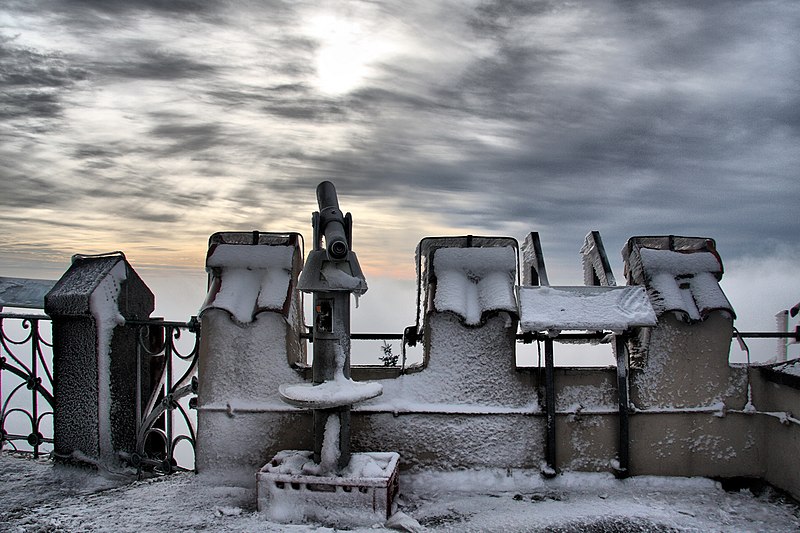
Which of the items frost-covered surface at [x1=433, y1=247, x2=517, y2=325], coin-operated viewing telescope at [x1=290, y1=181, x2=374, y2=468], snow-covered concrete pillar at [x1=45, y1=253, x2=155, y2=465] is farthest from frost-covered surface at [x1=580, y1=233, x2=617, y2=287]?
snow-covered concrete pillar at [x1=45, y1=253, x2=155, y2=465]

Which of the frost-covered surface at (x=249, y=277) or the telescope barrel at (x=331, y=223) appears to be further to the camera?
the frost-covered surface at (x=249, y=277)

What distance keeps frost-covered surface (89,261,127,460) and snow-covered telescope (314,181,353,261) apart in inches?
98.9

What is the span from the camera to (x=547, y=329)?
5004 millimetres

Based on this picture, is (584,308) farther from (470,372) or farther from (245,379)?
(245,379)

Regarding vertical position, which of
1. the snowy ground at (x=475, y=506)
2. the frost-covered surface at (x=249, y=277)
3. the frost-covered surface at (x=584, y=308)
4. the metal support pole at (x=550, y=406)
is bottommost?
the snowy ground at (x=475, y=506)

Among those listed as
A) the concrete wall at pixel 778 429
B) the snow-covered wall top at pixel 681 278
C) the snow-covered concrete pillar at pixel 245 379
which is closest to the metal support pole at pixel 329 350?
the snow-covered concrete pillar at pixel 245 379

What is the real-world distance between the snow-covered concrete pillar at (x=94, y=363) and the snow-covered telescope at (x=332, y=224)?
2.53 metres

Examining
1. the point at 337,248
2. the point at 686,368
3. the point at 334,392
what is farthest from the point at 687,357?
the point at 337,248

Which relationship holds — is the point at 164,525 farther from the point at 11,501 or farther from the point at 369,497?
the point at 11,501

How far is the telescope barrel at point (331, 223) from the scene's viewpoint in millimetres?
4648

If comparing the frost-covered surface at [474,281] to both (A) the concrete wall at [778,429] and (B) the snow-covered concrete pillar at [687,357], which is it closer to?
(B) the snow-covered concrete pillar at [687,357]

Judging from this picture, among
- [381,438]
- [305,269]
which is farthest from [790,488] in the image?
[305,269]

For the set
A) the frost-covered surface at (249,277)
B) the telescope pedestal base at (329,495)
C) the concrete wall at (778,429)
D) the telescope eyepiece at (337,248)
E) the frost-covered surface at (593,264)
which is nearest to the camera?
the telescope pedestal base at (329,495)

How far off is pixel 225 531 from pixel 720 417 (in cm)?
411
